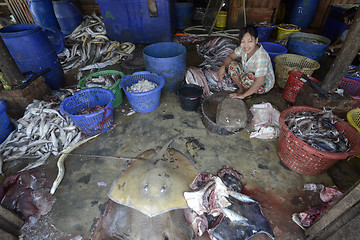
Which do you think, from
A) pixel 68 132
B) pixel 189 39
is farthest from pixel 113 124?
pixel 189 39

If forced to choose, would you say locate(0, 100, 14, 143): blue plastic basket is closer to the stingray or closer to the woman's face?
the stingray

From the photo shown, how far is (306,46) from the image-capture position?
4016 mm

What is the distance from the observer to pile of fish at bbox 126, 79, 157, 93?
3213 mm

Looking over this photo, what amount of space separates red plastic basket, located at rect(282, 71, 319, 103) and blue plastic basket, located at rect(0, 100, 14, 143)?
4748 millimetres

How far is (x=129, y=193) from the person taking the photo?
6.00 ft

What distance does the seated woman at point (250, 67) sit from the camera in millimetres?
2834

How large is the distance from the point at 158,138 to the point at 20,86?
2535 millimetres

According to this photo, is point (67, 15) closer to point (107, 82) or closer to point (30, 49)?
point (30, 49)

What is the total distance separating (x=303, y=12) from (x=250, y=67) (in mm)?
4362

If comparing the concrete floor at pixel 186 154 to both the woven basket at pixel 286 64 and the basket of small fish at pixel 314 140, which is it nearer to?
the basket of small fish at pixel 314 140

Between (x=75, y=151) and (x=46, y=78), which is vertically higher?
(x=46, y=78)

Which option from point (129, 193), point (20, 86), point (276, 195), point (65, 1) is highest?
point (65, 1)

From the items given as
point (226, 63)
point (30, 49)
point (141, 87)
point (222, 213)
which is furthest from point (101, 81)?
point (222, 213)

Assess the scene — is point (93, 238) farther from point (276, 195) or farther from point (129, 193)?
point (276, 195)
